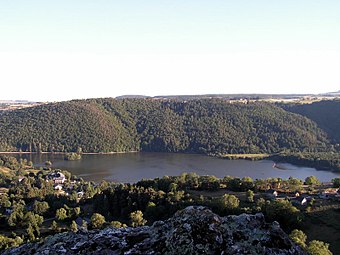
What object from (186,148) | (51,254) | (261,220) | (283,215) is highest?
(261,220)

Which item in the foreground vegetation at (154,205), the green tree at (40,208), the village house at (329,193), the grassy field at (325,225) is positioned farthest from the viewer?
the green tree at (40,208)

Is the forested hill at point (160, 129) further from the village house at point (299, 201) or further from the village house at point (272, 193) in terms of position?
Answer: the village house at point (299, 201)

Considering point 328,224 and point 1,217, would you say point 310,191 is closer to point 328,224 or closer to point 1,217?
point 328,224

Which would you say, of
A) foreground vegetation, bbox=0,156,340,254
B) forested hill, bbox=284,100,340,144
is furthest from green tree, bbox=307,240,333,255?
forested hill, bbox=284,100,340,144

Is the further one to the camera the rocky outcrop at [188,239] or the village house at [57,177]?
the village house at [57,177]

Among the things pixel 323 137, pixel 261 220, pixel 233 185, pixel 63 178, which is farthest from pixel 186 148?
pixel 261 220

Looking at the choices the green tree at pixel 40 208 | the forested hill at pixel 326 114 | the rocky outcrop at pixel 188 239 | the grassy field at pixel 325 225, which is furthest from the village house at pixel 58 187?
the forested hill at pixel 326 114

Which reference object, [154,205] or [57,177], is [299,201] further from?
[57,177]
